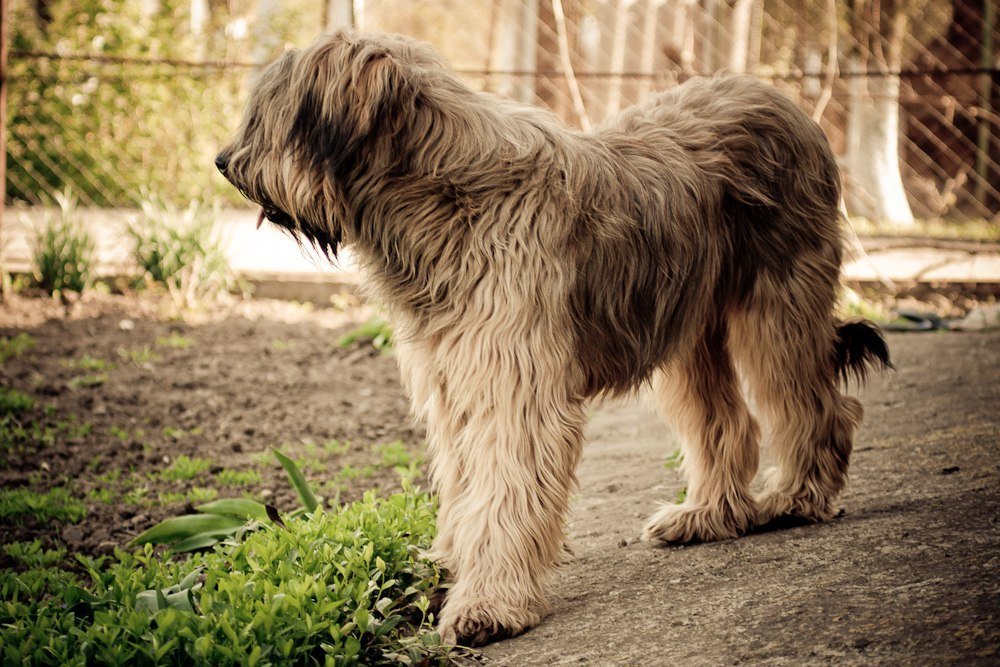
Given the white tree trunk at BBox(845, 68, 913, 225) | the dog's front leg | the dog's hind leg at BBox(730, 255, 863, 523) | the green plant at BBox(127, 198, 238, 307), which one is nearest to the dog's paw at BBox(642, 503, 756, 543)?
the dog's hind leg at BBox(730, 255, 863, 523)

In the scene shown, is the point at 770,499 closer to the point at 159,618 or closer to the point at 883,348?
the point at 883,348

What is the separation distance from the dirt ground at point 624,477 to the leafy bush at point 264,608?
0.42 m

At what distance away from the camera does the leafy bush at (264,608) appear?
259cm

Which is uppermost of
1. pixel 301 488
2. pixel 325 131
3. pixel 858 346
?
pixel 325 131

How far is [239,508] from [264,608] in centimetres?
133

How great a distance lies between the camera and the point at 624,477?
4.82 metres

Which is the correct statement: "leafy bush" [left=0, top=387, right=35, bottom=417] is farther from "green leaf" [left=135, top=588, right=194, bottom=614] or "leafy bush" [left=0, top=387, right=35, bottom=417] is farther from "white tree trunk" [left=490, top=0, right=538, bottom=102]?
"white tree trunk" [left=490, top=0, right=538, bottom=102]

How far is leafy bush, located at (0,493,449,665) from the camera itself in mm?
2592

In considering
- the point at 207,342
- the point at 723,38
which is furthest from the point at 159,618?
the point at 723,38

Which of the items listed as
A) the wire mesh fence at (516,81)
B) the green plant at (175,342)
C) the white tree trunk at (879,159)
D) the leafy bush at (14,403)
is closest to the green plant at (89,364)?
the green plant at (175,342)

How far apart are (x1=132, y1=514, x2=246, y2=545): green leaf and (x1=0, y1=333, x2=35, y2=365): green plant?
3.51m

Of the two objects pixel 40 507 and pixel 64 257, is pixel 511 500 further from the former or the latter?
pixel 64 257

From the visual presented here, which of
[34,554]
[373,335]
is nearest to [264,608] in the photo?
[34,554]

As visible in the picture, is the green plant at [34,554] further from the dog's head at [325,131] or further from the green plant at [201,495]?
the dog's head at [325,131]
